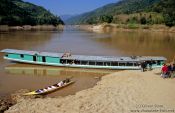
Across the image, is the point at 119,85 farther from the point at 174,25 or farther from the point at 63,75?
the point at 174,25

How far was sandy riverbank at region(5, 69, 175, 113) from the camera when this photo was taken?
61.1 feet

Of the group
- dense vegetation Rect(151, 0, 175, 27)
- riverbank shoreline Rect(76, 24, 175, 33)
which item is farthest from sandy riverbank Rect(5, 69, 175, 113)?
dense vegetation Rect(151, 0, 175, 27)

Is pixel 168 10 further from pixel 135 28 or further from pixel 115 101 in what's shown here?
pixel 115 101

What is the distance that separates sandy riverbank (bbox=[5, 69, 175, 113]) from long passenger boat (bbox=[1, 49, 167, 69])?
1112 cm

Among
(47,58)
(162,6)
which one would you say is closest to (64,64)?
(47,58)

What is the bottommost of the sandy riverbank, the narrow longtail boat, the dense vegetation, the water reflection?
the narrow longtail boat

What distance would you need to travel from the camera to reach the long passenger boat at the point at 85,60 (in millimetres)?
36250

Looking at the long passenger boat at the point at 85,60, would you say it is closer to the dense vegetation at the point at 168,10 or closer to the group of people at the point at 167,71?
the group of people at the point at 167,71

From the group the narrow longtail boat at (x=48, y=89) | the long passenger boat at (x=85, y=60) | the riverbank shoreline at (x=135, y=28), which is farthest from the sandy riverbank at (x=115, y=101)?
the riverbank shoreline at (x=135, y=28)

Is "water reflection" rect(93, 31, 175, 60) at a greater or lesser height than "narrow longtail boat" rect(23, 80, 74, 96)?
greater

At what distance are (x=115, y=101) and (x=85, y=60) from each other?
17745 millimetres

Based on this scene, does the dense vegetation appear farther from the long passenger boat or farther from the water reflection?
the long passenger boat

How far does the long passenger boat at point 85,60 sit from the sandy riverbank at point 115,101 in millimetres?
11121

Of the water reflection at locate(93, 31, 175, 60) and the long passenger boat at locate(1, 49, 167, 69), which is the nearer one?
the long passenger boat at locate(1, 49, 167, 69)
